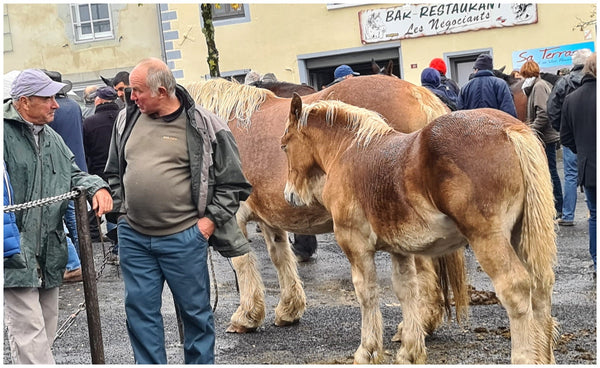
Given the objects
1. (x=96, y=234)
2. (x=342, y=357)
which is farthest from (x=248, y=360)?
(x=96, y=234)

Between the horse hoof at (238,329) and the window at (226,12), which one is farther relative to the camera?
the window at (226,12)

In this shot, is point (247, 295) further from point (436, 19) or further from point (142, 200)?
point (436, 19)

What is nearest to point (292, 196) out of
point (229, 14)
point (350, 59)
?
point (350, 59)

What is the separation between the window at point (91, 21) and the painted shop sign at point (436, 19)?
8289mm

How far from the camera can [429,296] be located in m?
6.95

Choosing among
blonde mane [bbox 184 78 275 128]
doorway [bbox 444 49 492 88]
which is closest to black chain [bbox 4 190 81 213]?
blonde mane [bbox 184 78 275 128]

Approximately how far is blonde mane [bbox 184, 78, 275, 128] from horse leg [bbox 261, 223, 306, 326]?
0.95 m

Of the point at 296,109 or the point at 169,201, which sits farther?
the point at 296,109

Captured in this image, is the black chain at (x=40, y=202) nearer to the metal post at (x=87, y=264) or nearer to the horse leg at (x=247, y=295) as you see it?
the metal post at (x=87, y=264)

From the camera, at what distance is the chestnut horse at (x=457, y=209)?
513 cm

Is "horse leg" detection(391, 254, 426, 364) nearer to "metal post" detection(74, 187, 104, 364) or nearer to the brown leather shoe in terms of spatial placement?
"metal post" detection(74, 187, 104, 364)

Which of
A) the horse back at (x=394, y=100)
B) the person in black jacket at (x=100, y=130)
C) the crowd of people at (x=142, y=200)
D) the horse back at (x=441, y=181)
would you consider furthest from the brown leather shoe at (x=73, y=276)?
the horse back at (x=441, y=181)

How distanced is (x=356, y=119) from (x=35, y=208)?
2157 millimetres

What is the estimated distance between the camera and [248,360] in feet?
22.3
